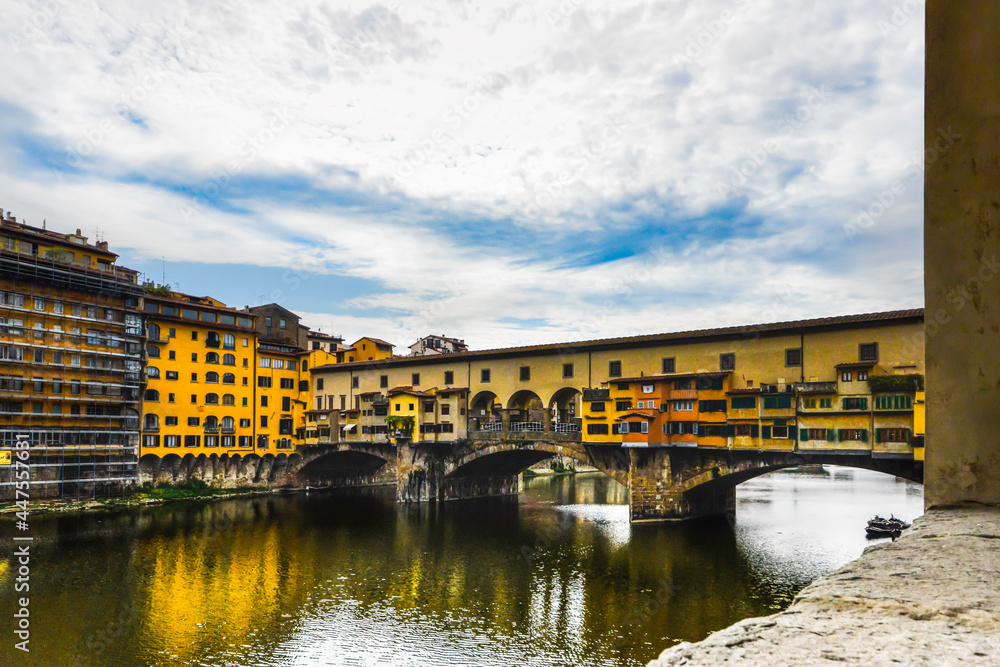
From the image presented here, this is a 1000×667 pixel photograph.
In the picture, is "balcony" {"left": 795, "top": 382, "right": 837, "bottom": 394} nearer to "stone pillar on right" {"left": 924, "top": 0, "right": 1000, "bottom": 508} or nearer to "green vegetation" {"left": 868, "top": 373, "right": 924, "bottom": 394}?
"green vegetation" {"left": 868, "top": 373, "right": 924, "bottom": 394}

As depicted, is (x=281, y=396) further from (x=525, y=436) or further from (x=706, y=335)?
(x=706, y=335)

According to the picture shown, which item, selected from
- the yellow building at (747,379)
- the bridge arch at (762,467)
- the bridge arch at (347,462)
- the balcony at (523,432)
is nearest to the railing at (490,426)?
the balcony at (523,432)

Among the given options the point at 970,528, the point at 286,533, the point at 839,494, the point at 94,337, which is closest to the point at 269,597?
the point at 286,533

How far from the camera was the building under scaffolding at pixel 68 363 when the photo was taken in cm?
5338

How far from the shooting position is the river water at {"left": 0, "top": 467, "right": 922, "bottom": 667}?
23.2 metres

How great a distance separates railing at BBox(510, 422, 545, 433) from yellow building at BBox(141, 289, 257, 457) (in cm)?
3011

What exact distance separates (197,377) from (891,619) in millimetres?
71733

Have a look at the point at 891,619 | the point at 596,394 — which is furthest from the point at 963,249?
the point at 596,394

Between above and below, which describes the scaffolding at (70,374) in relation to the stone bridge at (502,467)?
above

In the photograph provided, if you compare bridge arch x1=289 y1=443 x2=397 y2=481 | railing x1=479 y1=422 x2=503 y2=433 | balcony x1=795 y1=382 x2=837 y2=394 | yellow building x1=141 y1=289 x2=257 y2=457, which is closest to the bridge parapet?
railing x1=479 y1=422 x2=503 y2=433

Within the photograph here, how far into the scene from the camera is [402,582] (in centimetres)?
3262

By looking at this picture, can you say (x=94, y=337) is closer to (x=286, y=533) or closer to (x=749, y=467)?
(x=286, y=533)

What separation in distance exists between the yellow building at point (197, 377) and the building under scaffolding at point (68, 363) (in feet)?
6.68

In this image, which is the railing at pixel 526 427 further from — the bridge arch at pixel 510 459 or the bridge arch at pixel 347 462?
the bridge arch at pixel 347 462
